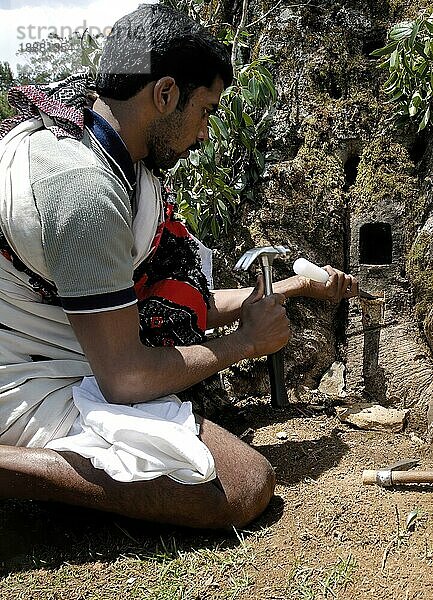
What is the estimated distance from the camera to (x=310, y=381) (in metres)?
3.07

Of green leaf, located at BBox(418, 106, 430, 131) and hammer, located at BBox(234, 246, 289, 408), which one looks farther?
green leaf, located at BBox(418, 106, 430, 131)

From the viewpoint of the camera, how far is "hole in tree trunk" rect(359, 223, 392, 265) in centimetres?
303

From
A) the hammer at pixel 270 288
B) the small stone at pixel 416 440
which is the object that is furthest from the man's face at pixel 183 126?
the small stone at pixel 416 440

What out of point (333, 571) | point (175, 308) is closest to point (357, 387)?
point (175, 308)

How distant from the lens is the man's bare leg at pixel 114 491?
1.81 m

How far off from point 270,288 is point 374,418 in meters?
0.73

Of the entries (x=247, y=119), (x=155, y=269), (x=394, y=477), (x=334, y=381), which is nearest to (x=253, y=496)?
(x=394, y=477)

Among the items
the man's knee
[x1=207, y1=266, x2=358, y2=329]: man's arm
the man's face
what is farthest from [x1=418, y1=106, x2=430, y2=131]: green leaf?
the man's knee

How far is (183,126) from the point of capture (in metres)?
2.00

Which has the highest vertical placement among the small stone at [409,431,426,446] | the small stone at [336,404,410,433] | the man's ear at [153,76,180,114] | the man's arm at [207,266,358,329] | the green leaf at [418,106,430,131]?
the man's ear at [153,76,180,114]

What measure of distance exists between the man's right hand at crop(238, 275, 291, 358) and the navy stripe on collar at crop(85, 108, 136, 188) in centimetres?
59

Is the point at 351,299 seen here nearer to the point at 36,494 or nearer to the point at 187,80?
the point at 187,80

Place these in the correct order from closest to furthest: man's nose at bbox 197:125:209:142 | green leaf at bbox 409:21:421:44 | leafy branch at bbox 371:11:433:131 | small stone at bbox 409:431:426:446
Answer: man's nose at bbox 197:125:209:142, green leaf at bbox 409:21:421:44, leafy branch at bbox 371:11:433:131, small stone at bbox 409:431:426:446

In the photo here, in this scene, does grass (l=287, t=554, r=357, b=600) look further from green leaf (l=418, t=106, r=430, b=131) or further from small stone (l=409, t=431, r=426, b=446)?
green leaf (l=418, t=106, r=430, b=131)
